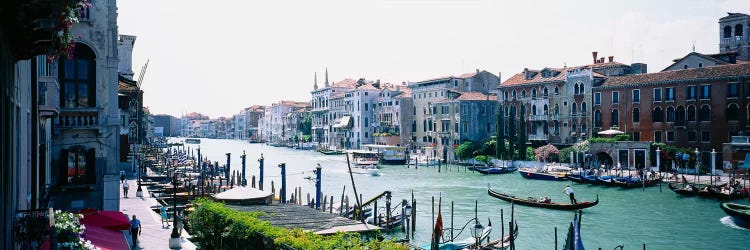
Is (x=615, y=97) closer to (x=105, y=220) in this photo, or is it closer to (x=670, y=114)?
(x=670, y=114)

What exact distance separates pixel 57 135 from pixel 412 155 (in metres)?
47.9

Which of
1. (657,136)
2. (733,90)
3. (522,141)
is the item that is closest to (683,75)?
(733,90)

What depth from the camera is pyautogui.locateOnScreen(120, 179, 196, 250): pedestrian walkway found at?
14484 millimetres

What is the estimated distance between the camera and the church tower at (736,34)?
46344mm

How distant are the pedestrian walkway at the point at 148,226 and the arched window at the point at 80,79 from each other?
3353 mm

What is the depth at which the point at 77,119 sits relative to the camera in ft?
45.9

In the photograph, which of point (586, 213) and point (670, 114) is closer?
point (586, 213)

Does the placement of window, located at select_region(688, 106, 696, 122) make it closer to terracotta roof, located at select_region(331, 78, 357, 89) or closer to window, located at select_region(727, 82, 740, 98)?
window, located at select_region(727, 82, 740, 98)

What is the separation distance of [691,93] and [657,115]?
2.71m

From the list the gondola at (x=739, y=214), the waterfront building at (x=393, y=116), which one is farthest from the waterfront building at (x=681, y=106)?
the waterfront building at (x=393, y=116)

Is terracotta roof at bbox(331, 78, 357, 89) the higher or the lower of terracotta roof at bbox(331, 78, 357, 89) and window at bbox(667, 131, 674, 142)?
the higher

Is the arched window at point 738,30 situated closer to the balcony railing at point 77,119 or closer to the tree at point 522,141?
the tree at point 522,141

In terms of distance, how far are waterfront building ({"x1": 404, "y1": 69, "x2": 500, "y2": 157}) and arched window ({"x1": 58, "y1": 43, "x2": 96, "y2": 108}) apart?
4328 cm

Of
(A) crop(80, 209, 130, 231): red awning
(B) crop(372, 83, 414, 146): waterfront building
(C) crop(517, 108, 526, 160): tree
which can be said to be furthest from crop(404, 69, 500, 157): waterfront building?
(A) crop(80, 209, 130, 231): red awning
